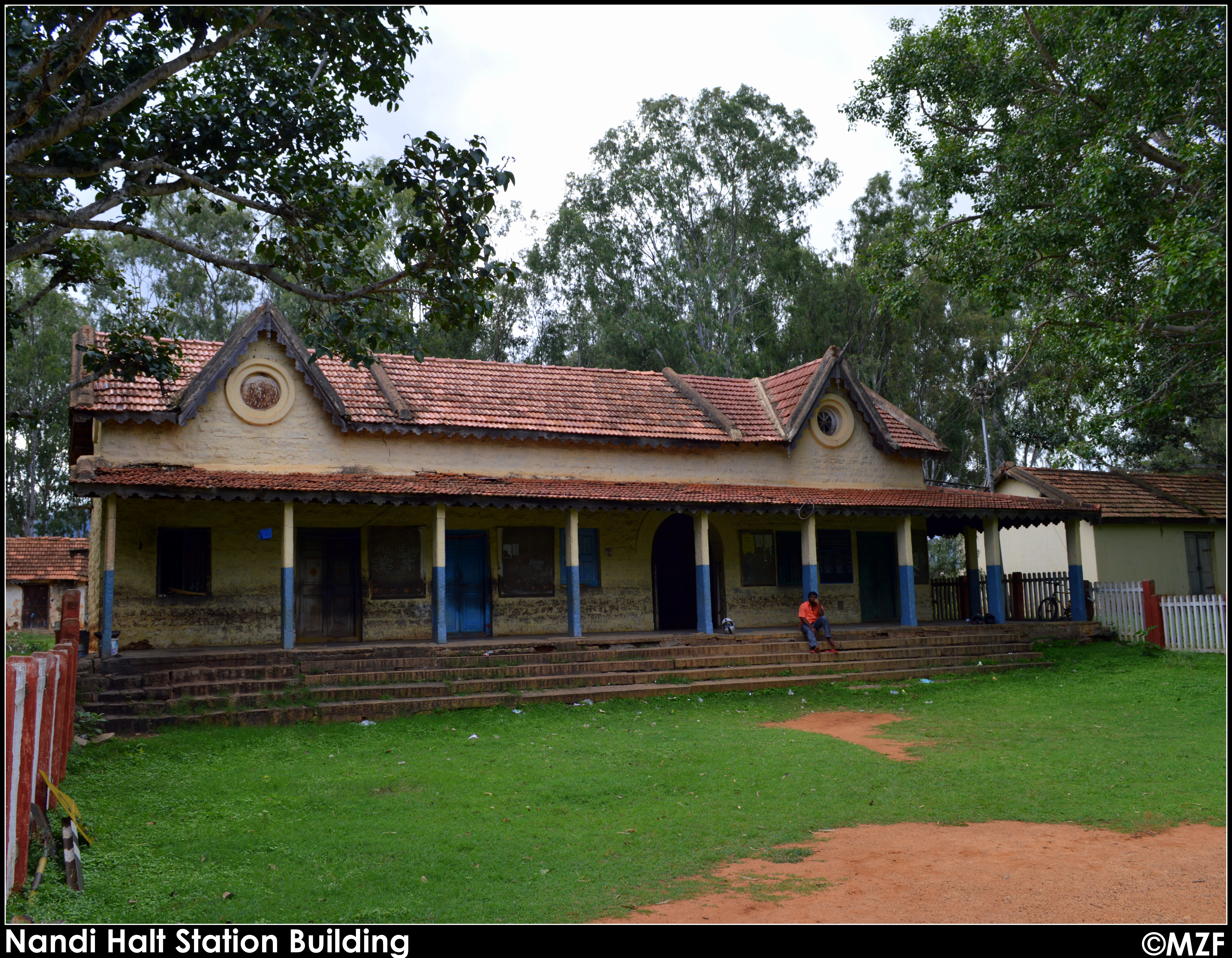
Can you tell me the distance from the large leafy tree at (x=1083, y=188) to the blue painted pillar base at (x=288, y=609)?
1219cm

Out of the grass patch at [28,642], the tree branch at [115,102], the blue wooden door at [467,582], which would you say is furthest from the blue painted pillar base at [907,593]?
the grass patch at [28,642]

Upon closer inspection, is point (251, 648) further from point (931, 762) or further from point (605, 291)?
point (605, 291)

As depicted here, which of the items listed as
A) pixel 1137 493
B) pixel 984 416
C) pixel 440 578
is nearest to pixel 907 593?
pixel 1137 493

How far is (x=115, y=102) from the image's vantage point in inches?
317

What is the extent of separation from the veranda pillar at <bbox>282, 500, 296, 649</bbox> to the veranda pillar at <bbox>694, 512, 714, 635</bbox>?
7038mm

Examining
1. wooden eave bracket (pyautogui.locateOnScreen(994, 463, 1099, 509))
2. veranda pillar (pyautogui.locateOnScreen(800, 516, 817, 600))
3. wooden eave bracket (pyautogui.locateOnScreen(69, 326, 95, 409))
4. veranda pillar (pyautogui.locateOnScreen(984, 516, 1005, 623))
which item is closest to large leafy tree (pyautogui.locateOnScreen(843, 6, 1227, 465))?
wooden eave bracket (pyautogui.locateOnScreen(994, 463, 1099, 509))

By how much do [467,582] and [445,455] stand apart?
8.15 ft

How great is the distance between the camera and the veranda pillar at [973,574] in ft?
70.7

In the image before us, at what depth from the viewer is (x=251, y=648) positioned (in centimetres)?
1509

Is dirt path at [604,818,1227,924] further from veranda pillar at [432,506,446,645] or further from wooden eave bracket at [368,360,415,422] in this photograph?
wooden eave bracket at [368,360,415,422]

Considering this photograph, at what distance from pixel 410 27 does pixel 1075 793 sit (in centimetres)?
993

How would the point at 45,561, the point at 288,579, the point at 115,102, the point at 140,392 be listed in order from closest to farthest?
the point at 115,102
the point at 288,579
the point at 140,392
the point at 45,561

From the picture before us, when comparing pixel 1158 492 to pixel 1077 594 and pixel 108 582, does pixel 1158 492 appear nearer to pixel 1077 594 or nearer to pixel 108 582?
pixel 1077 594

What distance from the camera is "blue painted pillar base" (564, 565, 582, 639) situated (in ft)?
54.3
